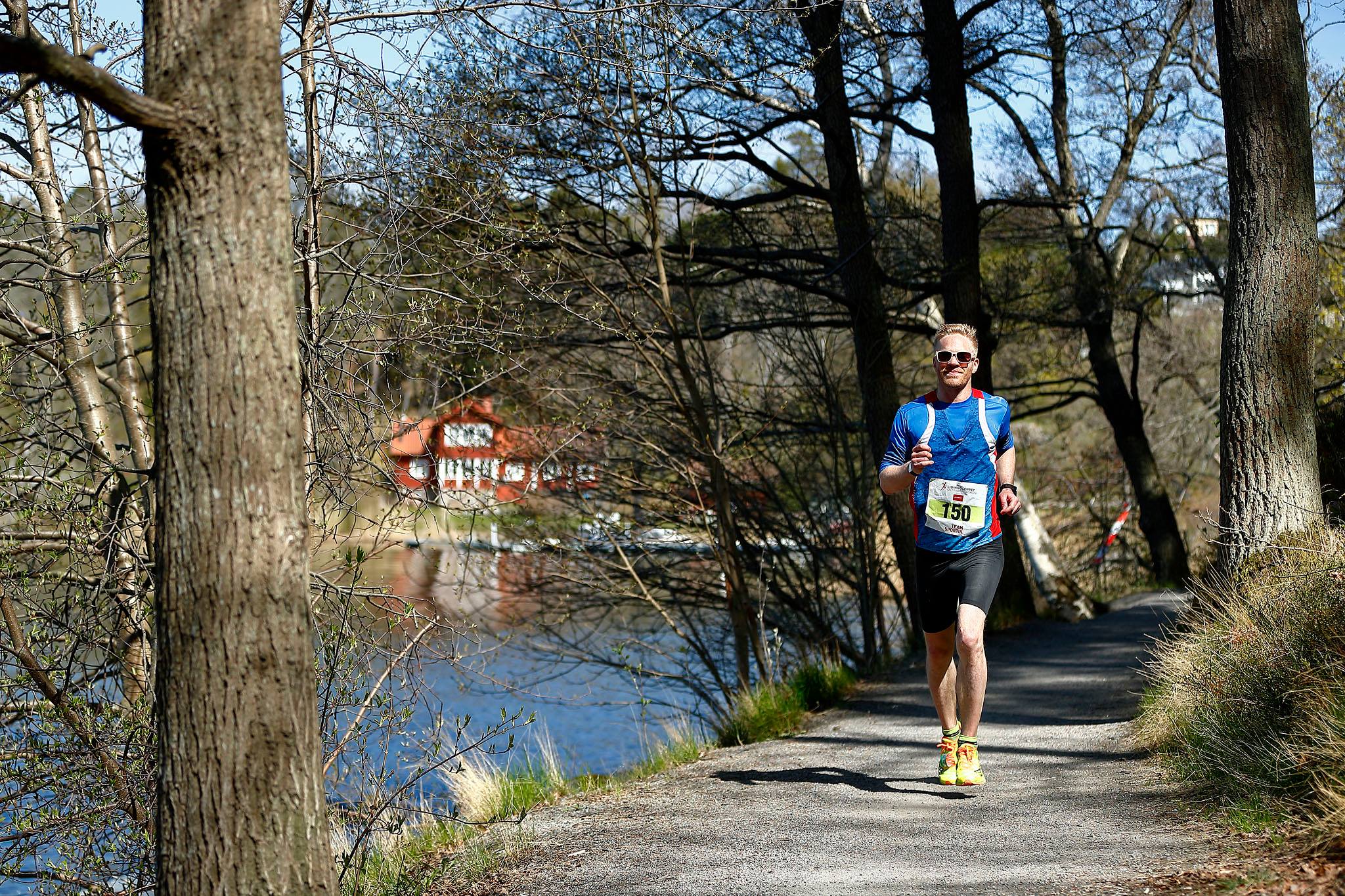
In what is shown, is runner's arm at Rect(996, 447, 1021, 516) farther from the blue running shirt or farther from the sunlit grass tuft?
the sunlit grass tuft

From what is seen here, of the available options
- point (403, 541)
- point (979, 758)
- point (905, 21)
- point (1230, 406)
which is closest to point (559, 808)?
point (403, 541)

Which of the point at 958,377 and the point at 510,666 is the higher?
the point at 958,377

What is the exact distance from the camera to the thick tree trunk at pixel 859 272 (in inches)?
449

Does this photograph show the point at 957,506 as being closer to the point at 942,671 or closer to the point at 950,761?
the point at 942,671

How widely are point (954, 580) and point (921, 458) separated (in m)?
0.62

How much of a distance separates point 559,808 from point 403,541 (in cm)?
166

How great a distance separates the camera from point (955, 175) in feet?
42.3

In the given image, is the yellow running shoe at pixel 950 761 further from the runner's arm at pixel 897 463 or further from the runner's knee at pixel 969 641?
the runner's arm at pixel 897 463

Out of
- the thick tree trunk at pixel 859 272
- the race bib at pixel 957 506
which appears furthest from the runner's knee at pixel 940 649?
the thick tree trunk at pixel 859 272

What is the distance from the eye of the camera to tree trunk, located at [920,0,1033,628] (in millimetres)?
12461

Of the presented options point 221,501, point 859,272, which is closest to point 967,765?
point 221,501

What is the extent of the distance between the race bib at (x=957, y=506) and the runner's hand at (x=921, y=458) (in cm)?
16

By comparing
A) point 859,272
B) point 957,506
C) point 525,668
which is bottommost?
point 525,668

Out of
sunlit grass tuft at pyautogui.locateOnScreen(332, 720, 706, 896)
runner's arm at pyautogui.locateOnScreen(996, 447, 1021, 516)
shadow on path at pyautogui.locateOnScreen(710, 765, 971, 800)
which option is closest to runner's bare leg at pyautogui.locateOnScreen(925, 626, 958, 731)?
shadow on path at pyautogui.locateOnScreen(710, 765, 971, 800)
